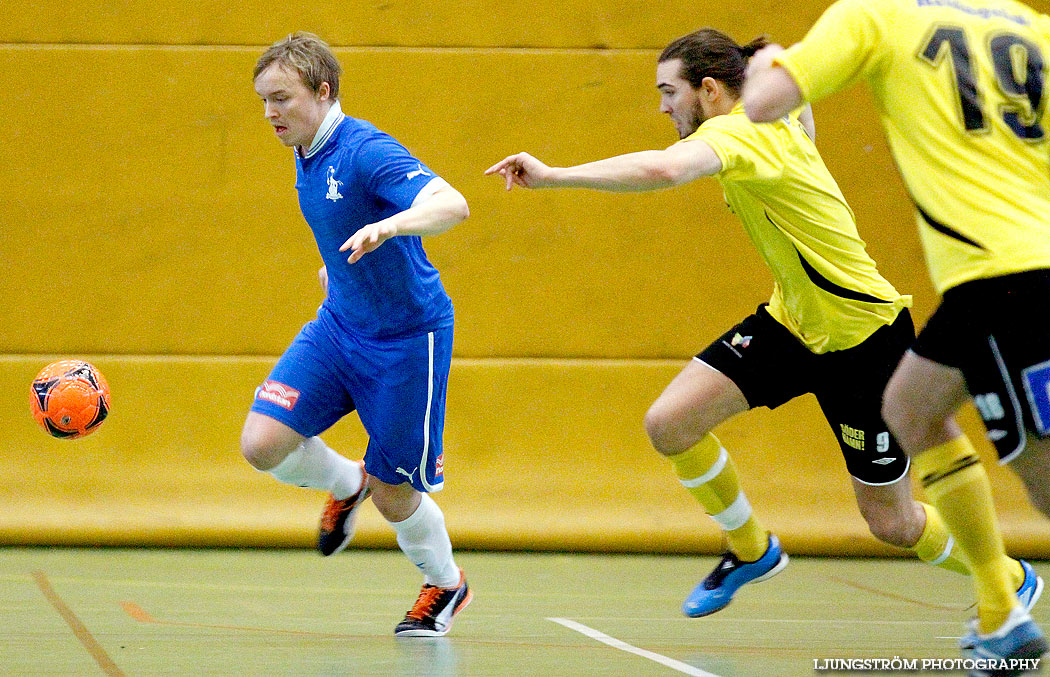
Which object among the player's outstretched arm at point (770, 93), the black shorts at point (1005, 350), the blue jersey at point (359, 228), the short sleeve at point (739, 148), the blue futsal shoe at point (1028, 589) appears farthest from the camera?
the blue jersey at point (359, 228)

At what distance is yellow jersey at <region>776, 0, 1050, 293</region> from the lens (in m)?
2.66

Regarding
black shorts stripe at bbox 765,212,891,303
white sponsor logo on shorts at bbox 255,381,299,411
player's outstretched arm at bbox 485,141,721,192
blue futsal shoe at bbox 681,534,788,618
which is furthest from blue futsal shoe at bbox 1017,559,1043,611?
white sponsor logo on shorts at bbox 255,381,299,411

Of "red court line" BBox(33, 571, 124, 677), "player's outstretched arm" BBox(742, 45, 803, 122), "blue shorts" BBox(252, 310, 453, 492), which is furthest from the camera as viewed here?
"blue shorts" BBox(252, 310, 453, 492)

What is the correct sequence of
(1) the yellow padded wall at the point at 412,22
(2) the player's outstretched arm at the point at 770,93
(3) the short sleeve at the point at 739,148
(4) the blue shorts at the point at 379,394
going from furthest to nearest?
(1) the yellow padded wall at the point at 412,22, (4) the blue shorts at the point at 379,394, (3) the short sleeve at the point at 739,148, (2) the player's outstretched arm at the point at 770,93

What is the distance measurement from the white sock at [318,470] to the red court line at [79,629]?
0.80m

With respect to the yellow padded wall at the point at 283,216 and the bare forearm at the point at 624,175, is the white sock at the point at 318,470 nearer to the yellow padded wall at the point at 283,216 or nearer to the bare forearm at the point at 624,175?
the bare forearm at the point at 624,175

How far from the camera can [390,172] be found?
3805 mm

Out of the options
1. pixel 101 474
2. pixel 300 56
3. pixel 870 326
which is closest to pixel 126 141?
pixel 101 474

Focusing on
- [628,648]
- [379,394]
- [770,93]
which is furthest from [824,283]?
[379,394]

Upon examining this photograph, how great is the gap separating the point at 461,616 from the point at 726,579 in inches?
41.5

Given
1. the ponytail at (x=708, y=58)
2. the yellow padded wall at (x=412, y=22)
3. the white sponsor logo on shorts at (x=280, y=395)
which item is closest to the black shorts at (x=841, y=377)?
the ponytail at (x=708, y=58)

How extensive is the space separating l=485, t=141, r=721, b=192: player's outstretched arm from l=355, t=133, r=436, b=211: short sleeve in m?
0.54

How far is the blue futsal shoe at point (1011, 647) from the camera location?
2781 mm

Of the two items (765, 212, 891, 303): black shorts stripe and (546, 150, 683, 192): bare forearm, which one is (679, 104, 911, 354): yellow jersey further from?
(546, 150, 683, 192): bare forearm
